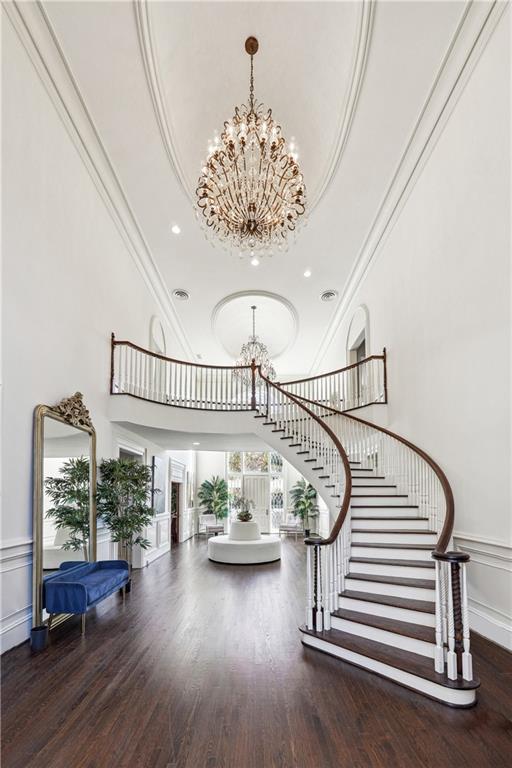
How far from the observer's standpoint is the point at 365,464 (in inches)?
301

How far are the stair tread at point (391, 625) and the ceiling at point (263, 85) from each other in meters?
5.68

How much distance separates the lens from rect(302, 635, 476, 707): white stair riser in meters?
3.15

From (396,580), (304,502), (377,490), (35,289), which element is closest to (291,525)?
(304,502)

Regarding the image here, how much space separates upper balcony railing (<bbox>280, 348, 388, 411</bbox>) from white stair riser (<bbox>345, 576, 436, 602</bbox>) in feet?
12.1

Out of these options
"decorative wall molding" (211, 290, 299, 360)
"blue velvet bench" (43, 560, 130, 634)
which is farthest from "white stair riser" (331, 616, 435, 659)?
"decorative wall molding" (211, 290, 299, 360)

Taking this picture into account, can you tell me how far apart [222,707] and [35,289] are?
4111 mm

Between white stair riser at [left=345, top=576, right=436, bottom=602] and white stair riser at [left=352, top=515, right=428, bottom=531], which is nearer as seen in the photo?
white stair riser at [left=345, top=576, right=436, bottom=602]

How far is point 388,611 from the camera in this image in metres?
4.28

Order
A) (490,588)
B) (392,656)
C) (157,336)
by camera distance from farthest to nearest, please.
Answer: (157,336)
(490,588)
(392,656)

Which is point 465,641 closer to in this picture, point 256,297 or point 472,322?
point 472,322

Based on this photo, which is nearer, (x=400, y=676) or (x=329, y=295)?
(x=400, y=676)

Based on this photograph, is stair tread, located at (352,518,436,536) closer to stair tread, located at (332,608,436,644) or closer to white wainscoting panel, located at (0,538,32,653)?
stair tread, located at (332,608,436,644)

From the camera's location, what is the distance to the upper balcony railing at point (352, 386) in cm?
809

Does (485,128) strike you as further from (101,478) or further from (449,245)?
(101,478)
